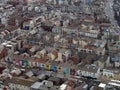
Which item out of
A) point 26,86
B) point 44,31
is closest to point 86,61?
point 26,86

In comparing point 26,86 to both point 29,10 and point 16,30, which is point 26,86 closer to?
point 16,30

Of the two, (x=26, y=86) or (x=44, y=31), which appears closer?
(x=26, y=86)

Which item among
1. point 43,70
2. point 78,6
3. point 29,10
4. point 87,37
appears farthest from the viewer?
point 78,6

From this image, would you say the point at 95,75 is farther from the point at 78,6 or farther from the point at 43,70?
the point at 78,6

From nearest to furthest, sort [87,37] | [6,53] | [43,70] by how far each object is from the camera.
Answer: [43,70]
[6,53]
[87,37]

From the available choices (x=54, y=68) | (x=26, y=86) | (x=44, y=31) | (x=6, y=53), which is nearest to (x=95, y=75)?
(x=54, y=68)

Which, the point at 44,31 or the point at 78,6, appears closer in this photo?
the point at 44,31

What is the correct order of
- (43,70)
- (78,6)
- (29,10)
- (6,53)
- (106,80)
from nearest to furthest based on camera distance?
1. (106,80)
2. (43,70)
3. (6,53)
4. (29,10)
5. (78,6)

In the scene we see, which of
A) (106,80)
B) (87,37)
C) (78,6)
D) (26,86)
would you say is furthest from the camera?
(78,6)

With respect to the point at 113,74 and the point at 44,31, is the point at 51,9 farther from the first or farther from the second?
the point at 113,74
